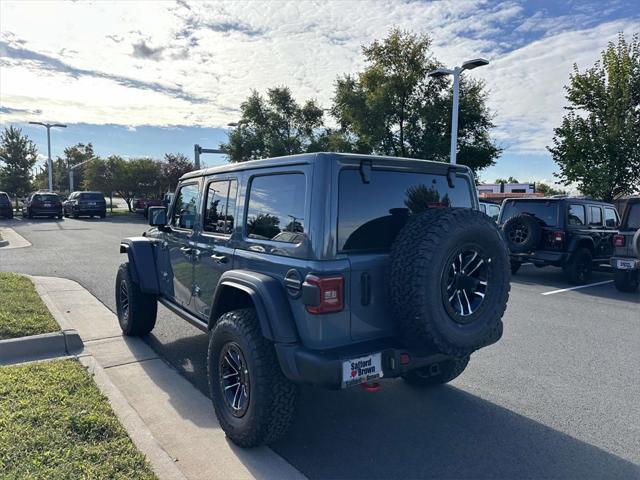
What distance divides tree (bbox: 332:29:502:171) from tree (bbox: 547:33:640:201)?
3879 mm

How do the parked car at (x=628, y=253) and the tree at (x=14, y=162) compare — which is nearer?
the parked car at (x=628, y=253)

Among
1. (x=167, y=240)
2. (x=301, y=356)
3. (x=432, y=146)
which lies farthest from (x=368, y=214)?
(x=432, y=146)

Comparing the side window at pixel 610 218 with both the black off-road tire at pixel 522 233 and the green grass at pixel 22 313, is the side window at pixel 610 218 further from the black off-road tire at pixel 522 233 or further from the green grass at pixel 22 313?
the green grass at pixel 22 313

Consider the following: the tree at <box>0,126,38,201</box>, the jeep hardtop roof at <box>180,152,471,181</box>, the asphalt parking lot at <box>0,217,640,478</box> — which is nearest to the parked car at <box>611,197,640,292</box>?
the asphalt parking lot at <box>0,217,640,478</box>

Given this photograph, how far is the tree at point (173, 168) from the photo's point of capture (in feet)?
124

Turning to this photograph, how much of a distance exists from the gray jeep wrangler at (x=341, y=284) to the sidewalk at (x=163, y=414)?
179mm

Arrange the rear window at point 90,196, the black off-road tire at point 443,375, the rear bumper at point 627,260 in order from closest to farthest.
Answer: the black off-road tire at point 443,375 < the rear bumper at point 627,260 < the rear window at point 90,196

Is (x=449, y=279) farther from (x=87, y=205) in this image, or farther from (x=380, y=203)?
(x=87, y=205)

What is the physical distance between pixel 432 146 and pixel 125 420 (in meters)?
18.6

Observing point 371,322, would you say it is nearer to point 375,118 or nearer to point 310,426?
point 310,426

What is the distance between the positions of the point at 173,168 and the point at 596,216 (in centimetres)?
3380

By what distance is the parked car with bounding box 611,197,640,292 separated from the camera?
838 centimetres

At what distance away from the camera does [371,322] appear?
2918 millimetres

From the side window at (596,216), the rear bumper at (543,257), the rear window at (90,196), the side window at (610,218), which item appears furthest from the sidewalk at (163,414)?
the rear window at (90,196)
